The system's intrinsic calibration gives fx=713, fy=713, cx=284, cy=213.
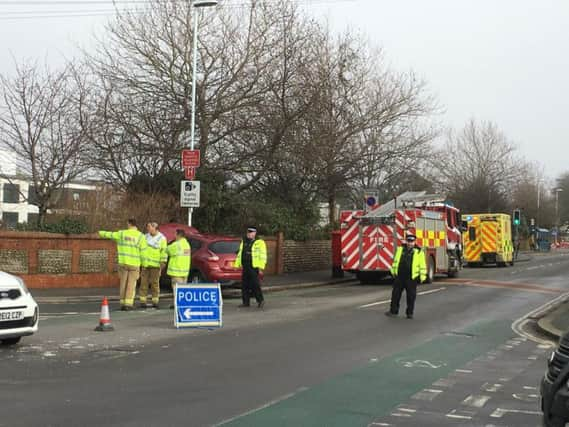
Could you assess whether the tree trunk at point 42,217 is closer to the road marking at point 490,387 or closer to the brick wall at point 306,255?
the brick wall at point 306,255

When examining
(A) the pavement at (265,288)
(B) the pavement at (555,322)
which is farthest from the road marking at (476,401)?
(A) the pavement at (265,288)

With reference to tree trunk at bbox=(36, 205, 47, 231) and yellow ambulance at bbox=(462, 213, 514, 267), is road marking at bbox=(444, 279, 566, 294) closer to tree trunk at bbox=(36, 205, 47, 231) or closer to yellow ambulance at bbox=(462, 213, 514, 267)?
yellow ambulance at bbox=(462, 213, 514, 267)

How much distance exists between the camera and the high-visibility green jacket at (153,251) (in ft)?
48.5

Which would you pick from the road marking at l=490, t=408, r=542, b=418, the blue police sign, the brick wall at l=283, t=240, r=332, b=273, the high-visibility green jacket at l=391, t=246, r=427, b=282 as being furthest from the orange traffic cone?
the brick wall at l=283, t=240, r=332, b=273

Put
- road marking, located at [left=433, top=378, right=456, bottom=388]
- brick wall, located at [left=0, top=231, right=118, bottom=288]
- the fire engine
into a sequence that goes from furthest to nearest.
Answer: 1. the fire engine
2. brick wall, located at [left=0, top=231, right=118, bottom=288]
3. road marking, located at [left=433, top=378, right=456, bottom=388]

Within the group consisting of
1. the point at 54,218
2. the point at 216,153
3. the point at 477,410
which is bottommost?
the point at 477,410

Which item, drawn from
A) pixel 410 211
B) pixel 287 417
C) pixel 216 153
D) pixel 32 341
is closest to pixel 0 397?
pixel 287 417

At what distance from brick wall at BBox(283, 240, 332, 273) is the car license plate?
727 inches

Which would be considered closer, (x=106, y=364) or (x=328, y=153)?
(x=106, y=364)

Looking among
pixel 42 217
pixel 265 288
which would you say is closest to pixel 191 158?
pixel 265 288

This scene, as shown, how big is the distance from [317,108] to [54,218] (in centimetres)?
1013

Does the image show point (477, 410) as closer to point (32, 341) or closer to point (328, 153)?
point (32, 341)

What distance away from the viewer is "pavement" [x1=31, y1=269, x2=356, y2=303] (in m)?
17.3

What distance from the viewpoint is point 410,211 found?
22891 mm
